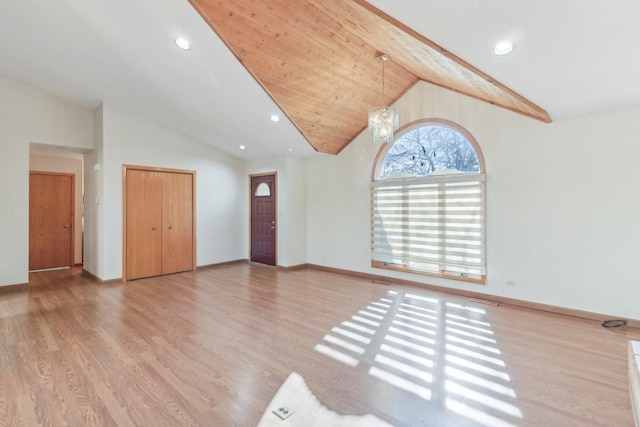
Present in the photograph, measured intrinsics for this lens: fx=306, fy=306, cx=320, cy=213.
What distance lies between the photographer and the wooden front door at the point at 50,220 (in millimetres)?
6656

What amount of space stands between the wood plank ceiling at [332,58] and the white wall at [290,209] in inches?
59.2

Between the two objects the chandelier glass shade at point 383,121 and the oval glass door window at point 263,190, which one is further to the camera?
the oval glass door window at point 263,190

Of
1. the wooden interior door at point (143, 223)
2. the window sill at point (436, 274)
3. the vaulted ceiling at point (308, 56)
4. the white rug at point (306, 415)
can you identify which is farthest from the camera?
the wooden interior door at point (143, 223)

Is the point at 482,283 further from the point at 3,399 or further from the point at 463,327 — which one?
the point at 3,399

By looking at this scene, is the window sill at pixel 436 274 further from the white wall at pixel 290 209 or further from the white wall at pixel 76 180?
the white wall at pixel 76 180

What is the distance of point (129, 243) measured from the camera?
5691 mm

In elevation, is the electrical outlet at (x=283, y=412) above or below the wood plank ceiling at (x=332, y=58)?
below

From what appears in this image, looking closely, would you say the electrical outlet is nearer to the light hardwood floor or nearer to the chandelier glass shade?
the light hardwood floor

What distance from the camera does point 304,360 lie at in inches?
106

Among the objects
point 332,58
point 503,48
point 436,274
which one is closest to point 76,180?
point 332,58

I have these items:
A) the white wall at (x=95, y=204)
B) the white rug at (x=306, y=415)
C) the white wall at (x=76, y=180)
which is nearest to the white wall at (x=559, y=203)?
the white rug at (x=306, y=415)

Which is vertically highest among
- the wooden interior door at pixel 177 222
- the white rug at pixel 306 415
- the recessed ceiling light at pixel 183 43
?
the recessed ceiling light at pixel 183 43

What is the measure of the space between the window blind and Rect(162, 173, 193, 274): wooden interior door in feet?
12.7

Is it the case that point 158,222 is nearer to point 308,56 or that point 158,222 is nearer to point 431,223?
point 308,56
